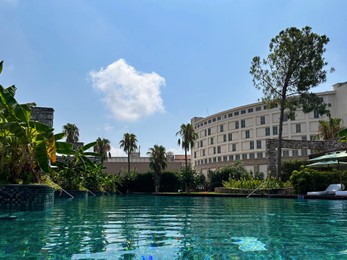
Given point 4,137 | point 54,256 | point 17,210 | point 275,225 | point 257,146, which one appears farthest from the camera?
point 257,146

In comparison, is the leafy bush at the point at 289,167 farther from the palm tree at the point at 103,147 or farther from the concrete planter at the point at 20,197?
the palm tree at the point at 103,147

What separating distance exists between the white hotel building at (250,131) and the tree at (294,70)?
116 feet

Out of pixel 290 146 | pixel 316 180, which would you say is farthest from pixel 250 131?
pixel 316 180

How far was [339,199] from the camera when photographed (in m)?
19.4

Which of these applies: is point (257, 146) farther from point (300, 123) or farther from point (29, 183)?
point (29, 183)

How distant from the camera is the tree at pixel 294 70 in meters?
32.9

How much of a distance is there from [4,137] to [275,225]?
10.1 metres

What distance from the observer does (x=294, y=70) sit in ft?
110

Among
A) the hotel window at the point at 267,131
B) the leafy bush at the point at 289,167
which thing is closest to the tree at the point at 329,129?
the leafy bush at the point at 289,167

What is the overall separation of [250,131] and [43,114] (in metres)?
63.4

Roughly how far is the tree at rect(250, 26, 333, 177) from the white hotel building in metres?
35.3

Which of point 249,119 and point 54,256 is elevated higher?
point 249,119

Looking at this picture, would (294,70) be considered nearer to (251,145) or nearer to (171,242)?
(171,242)

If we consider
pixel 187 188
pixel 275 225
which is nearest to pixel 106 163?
pixel 187 188
